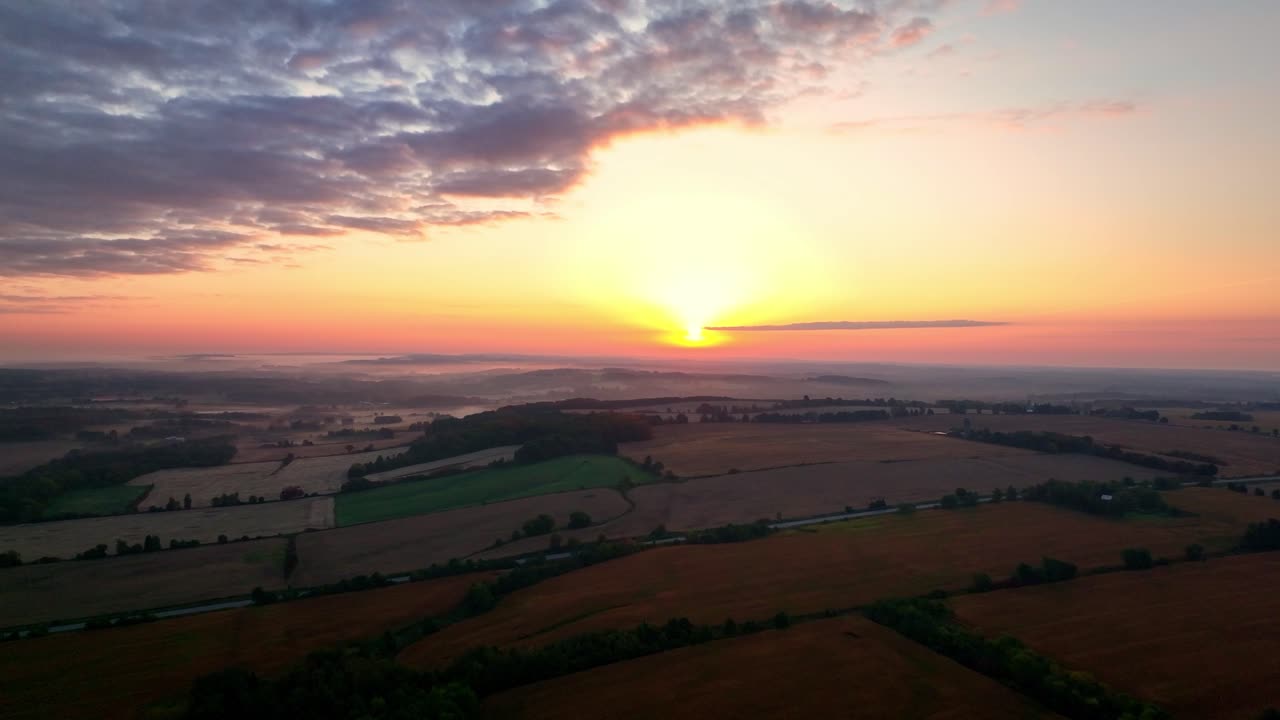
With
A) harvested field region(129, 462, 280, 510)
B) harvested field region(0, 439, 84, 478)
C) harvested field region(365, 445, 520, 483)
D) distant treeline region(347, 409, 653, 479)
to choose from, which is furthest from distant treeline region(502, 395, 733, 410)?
harvested field region(0, 439, 84, 478)

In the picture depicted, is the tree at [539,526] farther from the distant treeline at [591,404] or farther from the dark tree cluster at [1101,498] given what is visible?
the distant treeline at [591,404]

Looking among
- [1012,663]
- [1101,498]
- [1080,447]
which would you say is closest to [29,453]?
[1012,663]

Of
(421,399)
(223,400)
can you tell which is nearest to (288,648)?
(421,399)

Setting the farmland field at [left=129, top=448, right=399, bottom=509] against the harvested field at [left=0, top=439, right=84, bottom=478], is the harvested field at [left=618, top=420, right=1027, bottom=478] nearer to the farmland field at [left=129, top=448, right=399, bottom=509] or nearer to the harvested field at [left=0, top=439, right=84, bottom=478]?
the farmland field at [left=129, top=448, right=399, bottom=509]

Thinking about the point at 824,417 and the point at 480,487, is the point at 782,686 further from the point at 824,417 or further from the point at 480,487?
the point at 824,417

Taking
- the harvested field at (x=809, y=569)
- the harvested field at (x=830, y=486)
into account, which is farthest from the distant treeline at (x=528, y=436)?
the harvested field at (x=809, y=569)
